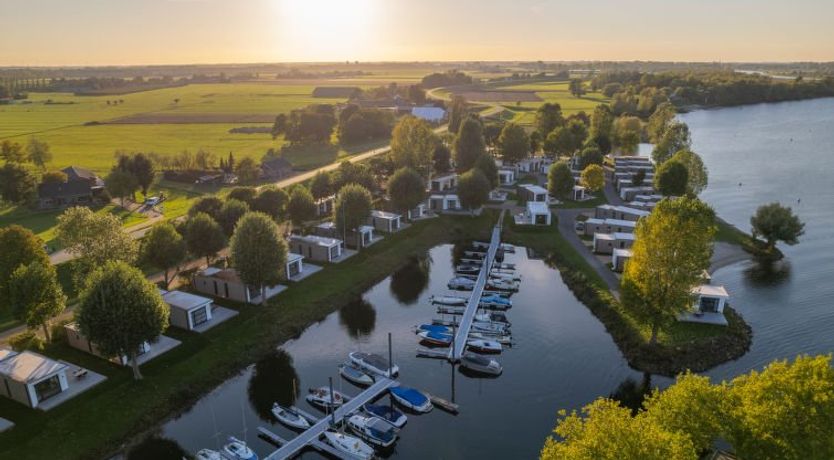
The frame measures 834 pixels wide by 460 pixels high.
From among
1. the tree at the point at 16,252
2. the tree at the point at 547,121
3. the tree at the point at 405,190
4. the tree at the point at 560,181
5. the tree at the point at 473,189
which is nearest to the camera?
the tree at the point at 16,252

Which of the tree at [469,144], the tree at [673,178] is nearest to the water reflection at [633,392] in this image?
the tree at [673,178]

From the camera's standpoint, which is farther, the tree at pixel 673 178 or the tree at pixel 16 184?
the tree at pixel 673 178

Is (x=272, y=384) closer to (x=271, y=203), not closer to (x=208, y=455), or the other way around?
(x=208, y=455)

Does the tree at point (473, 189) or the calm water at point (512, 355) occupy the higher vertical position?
the tree at point (473, 189)

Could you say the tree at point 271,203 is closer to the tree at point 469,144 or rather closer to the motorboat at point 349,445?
the motorboat at point 349,445

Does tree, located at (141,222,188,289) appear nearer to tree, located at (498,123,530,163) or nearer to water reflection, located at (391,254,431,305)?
water reflection, located at (391,254,431,305)

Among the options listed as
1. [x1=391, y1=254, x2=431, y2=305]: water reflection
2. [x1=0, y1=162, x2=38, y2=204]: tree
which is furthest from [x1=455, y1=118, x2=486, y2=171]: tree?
[x1=0, y1=162, x2=38, y2=204]: tree
